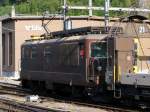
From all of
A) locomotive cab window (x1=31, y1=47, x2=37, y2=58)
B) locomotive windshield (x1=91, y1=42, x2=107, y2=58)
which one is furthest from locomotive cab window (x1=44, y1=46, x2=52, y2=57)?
locomotive windshield (x1=91, y1=42, x2=107, y2=58)

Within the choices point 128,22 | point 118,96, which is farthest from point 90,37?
point 118,96

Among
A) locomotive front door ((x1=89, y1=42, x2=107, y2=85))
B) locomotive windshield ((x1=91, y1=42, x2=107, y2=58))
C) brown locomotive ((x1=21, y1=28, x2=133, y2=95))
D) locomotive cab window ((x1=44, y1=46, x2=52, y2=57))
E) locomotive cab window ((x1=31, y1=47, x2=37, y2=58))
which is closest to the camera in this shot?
brown locomotive ((x1=21, y1=28, x2=133, y2=95))

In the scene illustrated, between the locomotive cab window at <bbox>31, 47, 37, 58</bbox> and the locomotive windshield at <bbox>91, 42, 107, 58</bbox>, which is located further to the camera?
the locomotive cab window at <bbox>31, 47, 37, 58</bbox>

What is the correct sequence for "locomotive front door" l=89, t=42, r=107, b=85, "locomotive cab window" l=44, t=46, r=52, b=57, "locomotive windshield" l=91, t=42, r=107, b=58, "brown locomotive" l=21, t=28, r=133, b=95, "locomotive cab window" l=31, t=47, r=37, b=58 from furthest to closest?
"locomotive cab window" l=31, t=47, r=37, b=58
"locomotive cab window" l=44, t=46, r=52, b=57
"locomotive windshield" l=91, t=42, r=107, b=58
"locomotive front door" l=89, t=42, r=107, b=85
"brown locomotive" l=21, t=28, r=133, b=95

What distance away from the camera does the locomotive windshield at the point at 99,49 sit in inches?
837

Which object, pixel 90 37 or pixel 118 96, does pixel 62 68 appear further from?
pixel 118 96

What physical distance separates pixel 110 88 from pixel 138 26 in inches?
116

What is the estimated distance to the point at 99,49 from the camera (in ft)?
70.6

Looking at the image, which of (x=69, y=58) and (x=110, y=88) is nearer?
(x=110, y=88)

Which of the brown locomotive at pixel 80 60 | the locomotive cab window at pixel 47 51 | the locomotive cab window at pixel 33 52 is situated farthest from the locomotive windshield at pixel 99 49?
the locomotive cab window at pixel 33 52

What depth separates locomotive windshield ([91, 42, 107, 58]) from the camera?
21.3m

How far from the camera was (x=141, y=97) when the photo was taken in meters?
18.5

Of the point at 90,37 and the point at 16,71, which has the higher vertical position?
the point at 90,37

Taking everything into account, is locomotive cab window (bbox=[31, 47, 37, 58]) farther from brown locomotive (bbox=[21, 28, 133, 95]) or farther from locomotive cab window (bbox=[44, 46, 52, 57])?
locomotive cab window (bbox=[44, 46, 52, 57])
